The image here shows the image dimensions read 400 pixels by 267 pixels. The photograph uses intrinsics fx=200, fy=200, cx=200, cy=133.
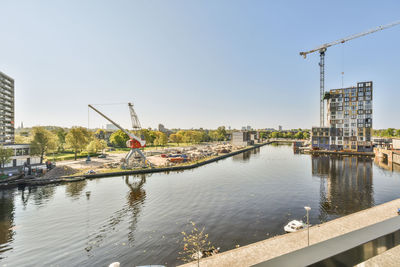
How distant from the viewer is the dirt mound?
47316 mm

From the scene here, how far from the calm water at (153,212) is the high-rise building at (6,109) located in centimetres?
4361

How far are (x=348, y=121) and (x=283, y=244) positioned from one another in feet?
342

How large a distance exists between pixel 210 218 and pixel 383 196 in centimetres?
3199

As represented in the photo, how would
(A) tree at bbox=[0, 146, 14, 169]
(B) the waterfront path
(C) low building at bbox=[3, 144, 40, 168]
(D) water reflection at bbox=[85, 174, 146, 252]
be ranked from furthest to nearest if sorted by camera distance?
(C) low building at bbox=[3, 144, 40, 168] → (A) tree at bbox=[0, 146, 14, 169] → (D) water reflection at bbox=[85, 174, 146, 252] → (B) the waterfront path

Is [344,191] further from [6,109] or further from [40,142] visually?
[6,109]

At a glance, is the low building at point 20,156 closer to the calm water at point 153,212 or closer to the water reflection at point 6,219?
the calm water at point 153,212

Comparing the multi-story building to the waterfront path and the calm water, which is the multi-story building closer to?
the calm water

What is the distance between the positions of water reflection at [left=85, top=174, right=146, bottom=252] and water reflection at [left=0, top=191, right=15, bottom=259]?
8.45m

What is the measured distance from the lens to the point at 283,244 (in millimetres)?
18359

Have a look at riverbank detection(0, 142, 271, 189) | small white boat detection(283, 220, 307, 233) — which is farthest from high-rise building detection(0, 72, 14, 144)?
small white boat detection(283, 220, 307, 233)

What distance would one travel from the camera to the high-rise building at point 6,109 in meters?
68.1

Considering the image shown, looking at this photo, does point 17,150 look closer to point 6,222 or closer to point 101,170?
point 101,170

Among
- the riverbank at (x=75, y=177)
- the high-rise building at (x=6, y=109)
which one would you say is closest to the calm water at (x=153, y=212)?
the riverbank at (x=75, y=177)

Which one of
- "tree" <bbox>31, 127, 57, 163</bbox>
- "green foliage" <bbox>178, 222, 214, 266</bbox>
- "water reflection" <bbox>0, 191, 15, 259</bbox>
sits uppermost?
"tree" <bbox>31, 127, 57, 163</bbox>
